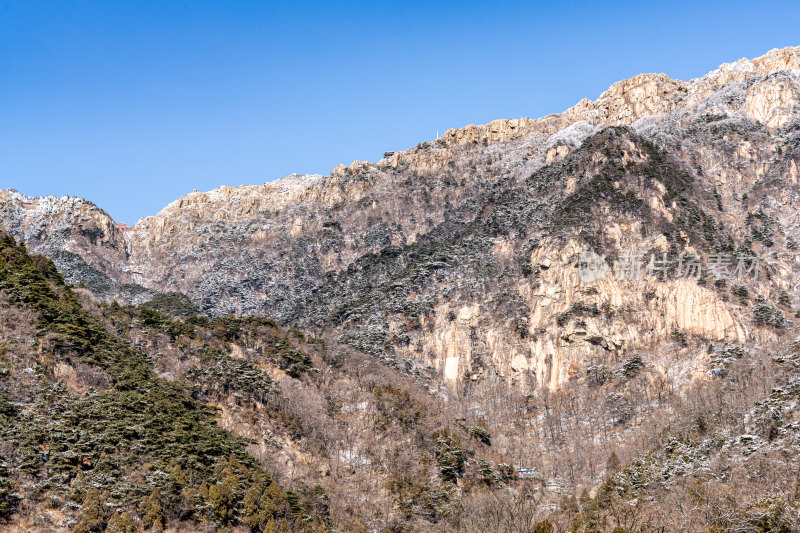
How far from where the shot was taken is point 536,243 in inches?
5748

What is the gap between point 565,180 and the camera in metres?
159

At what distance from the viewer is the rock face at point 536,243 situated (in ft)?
422

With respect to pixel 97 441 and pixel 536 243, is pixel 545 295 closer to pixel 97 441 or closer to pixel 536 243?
pixel 536 243

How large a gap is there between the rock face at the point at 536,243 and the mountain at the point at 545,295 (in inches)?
20.3

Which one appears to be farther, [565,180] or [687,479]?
[565,180]

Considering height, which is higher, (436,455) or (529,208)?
(529,208)

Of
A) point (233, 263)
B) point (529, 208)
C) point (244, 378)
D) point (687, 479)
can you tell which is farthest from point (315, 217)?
point (687, 479)

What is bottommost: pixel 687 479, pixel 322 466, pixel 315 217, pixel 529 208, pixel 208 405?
pixel 687 479

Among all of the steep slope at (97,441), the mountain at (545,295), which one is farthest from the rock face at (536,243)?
the steep slope at (97,441)

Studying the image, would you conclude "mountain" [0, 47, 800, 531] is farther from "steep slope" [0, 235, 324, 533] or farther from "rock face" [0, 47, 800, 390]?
"steep slope" [0, 235, 324, 533]

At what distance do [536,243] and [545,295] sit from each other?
1402cm

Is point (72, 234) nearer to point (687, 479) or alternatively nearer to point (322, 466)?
point (322, 466)

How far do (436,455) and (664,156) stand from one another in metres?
100

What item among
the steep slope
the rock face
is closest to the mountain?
the rock face
